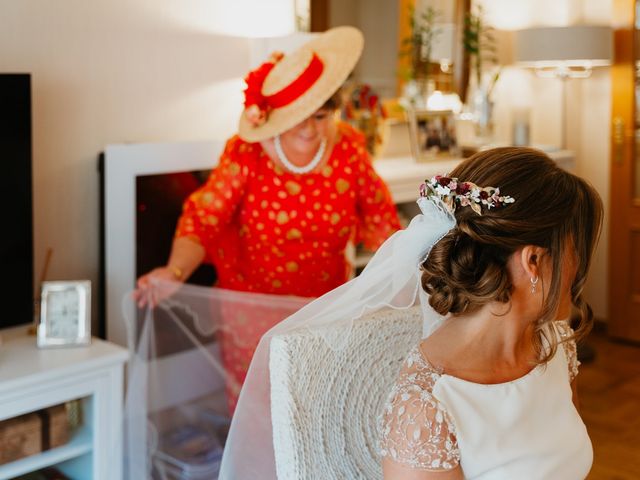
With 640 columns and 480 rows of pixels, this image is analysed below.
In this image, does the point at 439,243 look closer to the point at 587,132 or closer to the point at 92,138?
the point at 92,138

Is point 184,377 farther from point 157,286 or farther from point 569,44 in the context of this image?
point 569,44

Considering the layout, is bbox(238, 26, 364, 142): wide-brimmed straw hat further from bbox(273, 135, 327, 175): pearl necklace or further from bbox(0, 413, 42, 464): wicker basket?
bbox(0, 413, 42, 464): wicker basket

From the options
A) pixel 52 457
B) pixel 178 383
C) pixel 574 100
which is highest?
pixel 574 100

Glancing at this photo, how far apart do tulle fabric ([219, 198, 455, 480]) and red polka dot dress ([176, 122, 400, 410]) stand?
0.80 meters

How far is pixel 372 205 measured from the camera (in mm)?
2574

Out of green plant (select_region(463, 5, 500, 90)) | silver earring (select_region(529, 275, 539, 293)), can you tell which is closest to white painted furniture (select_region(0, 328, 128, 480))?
silver earring (select_region(529, 275, 539, 293))

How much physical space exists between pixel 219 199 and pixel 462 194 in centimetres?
120

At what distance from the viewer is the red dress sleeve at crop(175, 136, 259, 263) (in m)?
2.43

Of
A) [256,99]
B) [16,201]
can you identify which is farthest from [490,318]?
[16,201]

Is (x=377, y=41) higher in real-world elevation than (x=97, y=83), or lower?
higher

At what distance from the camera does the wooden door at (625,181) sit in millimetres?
4355

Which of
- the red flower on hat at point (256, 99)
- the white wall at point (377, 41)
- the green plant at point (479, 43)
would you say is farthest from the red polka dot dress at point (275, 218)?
the green plant at point (479, 43)

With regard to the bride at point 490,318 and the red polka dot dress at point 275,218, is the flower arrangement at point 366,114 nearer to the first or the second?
the red polka dot dress at point 275,218

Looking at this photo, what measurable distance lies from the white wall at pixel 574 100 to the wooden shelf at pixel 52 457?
115 inches
